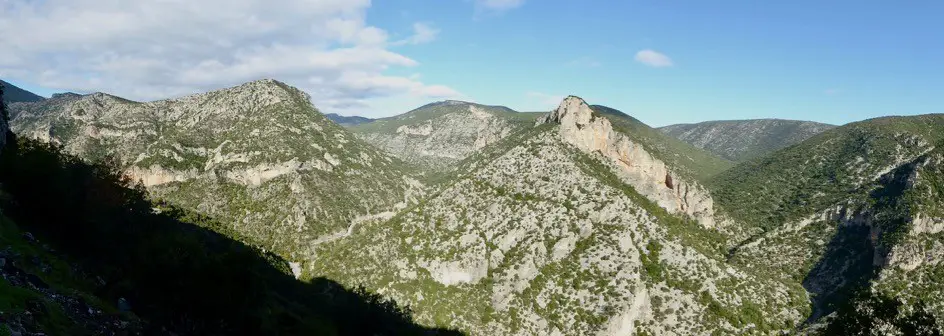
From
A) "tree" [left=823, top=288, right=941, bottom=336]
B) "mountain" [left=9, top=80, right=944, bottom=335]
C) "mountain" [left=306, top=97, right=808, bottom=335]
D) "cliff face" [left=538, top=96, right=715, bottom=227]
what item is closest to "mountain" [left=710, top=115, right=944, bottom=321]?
"mountain" [left=9, top=80, right=944, bottom=335]

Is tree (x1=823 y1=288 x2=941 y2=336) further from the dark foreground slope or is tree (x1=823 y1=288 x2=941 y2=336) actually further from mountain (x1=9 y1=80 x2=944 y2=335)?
the dark foreground slope

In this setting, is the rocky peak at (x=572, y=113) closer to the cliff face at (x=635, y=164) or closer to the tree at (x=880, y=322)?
the cliff face at (x=635, y=164)

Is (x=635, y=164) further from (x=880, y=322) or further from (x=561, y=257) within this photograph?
(x=880, y=322)

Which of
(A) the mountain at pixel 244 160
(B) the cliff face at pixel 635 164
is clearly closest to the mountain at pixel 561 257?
(B) the cliff face at pixel 635 164

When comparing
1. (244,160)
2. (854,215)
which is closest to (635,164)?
(854,215)

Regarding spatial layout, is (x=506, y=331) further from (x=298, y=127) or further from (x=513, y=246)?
(x=298, y=127)
